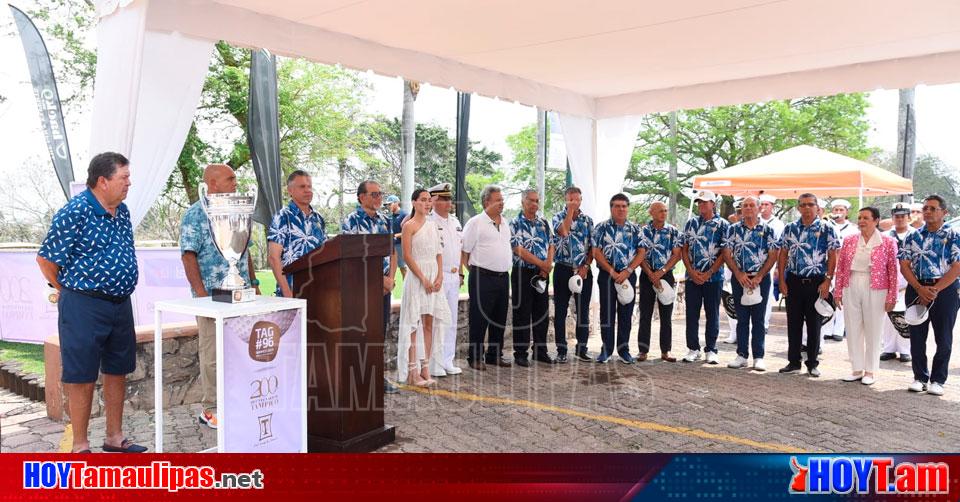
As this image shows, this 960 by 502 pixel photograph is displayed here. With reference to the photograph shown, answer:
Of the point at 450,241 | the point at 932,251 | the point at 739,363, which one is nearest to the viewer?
the point at 932,251

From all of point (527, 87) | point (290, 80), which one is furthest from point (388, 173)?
point (527, 87)

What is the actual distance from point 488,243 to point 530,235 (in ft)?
1.48

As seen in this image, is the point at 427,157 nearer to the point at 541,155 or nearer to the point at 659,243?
the point at 541,155

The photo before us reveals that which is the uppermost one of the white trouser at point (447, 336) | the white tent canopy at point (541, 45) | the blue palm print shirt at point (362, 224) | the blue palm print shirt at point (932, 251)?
the white tent canopy at point (541, 45)

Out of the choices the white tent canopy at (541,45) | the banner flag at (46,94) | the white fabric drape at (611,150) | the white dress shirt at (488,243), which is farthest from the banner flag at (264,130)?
the white fabric drape at (611,150)

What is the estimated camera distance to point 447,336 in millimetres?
5789

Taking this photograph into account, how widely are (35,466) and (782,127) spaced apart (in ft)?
86.7

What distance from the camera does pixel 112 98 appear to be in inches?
164

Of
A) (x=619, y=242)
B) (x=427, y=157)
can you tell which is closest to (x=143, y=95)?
(x=619, y=242)

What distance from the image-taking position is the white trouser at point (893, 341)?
688cm

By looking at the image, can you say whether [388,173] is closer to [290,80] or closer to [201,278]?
[290,80]

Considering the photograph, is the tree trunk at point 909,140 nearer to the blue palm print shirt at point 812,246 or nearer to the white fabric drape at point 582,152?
the white fabric drape at point 582,152

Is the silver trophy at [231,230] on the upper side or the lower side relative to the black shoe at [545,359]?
upper

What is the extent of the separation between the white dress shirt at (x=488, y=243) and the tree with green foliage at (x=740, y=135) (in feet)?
66.3
